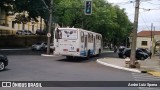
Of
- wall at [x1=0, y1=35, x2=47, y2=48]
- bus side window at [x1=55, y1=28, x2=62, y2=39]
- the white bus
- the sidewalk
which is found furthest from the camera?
wall at [x1=0, y1=35, x2=47, y2=48]

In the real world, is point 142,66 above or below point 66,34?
below

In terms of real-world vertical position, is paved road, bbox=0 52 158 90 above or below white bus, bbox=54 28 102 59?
below

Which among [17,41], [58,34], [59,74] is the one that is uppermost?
[58,34]

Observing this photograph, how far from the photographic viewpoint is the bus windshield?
33.1 meters

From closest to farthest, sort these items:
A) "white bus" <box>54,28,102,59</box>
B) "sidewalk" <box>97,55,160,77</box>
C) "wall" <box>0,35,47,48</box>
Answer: "sidewalk" <box>97,55,160,77</box> < "white bus" <box>54,28,102,59</box> < "wall" <box>0,35,47,48</box>

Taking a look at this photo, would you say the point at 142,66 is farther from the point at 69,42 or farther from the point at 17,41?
the point at 17,41

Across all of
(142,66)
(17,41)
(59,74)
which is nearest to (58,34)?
(142,66)

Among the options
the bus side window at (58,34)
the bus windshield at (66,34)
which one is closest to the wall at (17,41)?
the bus side window at (58,34)

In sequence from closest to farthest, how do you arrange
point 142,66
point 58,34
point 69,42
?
point 142,66, point 69,42, point 58,34

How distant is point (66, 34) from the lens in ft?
109

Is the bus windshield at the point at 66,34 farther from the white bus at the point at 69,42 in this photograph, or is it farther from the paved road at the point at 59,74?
the paved road at the point at 59,74

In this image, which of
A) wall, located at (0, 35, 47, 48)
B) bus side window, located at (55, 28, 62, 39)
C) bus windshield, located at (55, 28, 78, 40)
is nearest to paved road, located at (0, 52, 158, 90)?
bus windshield, located at (55, 28, 78, 40)

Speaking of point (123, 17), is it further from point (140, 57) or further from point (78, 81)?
point (78, 81)

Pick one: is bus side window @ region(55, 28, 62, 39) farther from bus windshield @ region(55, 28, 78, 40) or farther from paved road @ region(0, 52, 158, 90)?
paved road @ region(0, 52, 158, 90)
